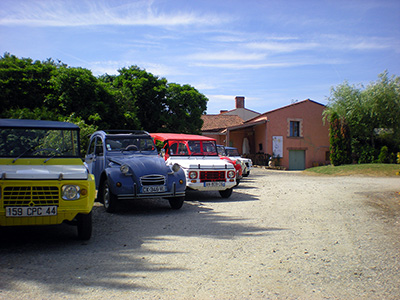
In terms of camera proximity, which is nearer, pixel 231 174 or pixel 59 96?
pixel 231 174

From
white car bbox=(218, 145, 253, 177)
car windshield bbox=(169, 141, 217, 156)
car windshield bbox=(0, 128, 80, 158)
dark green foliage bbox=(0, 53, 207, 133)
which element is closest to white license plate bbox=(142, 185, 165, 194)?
car windshield bbox=(0, 128, 80, 158)

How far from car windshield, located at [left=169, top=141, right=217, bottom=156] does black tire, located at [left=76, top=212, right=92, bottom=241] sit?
6544 millimetres

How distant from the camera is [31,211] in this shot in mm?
5211

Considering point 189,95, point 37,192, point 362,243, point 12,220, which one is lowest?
point 362,243

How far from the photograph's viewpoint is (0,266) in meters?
4.63

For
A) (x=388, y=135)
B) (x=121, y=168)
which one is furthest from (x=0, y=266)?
(x=388, y=135)

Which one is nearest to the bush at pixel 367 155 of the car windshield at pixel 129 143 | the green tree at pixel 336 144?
the green tree at pixel 336 144

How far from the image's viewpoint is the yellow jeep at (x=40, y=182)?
5.19 meters

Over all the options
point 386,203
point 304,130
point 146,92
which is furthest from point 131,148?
point 304,130

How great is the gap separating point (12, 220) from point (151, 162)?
4.29 meters

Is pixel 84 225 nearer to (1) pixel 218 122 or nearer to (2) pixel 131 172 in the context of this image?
(2) pixel 131 172

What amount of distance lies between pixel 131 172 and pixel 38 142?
8.23ft

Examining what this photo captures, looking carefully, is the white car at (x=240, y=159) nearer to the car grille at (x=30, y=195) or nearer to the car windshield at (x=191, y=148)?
the car windshield at (x=191, y=148)

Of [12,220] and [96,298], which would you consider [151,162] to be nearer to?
[12,220]
